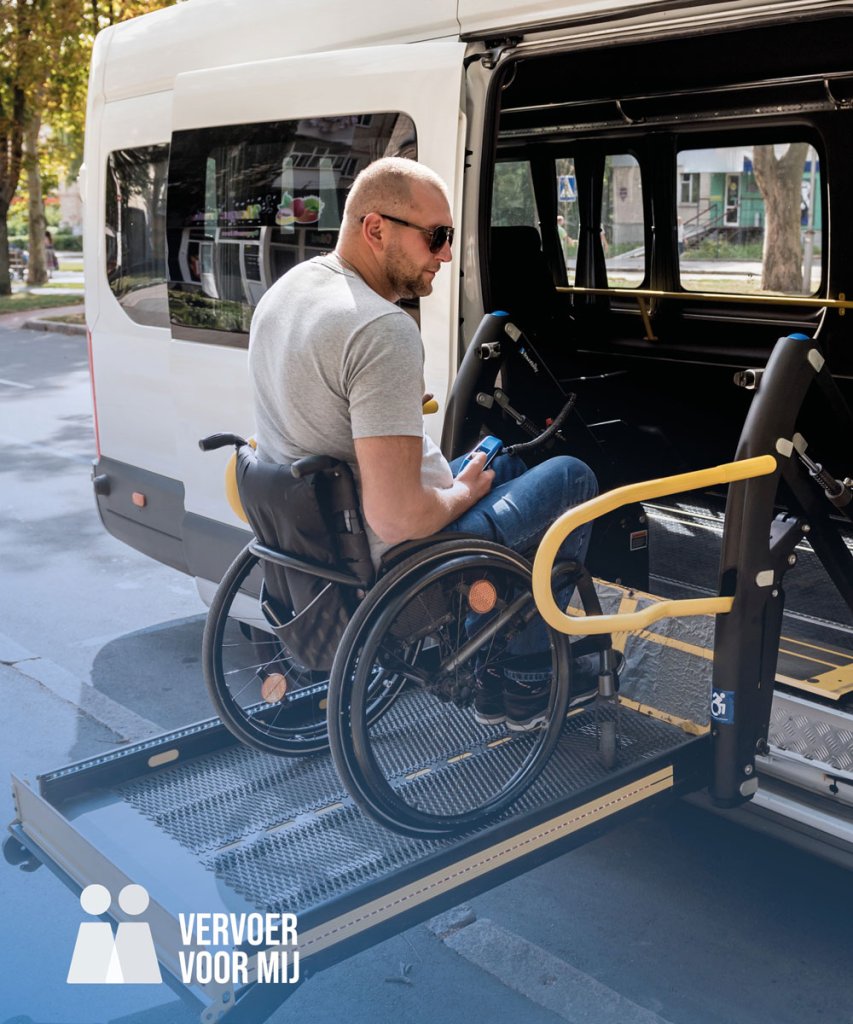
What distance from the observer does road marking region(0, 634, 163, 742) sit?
489 cm

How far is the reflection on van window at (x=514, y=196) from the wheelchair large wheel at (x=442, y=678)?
4589 mm

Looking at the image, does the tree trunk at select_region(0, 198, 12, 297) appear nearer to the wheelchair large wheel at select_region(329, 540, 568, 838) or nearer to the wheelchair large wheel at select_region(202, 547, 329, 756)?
the wheelchair large wheel at select_region(202, 547, 329, 756)

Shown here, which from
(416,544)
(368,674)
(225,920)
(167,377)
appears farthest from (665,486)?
(167,377)

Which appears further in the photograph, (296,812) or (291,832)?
(296,812)

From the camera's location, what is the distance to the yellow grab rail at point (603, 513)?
2.73 meters

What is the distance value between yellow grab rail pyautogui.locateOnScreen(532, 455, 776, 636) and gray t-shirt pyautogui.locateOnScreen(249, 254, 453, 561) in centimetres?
38

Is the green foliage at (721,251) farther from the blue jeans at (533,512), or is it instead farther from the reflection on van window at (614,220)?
the blue jeans at (533,512)

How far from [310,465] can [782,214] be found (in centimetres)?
434

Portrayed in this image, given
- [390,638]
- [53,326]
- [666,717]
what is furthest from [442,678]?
[53,326]

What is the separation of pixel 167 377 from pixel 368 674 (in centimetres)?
307

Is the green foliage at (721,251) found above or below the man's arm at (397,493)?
above

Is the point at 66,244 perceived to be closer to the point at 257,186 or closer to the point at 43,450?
the point at 43,450

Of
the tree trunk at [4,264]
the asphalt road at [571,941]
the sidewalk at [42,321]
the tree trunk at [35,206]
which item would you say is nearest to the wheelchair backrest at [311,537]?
the asphalt road at [571,941]

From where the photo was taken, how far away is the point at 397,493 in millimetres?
2756
